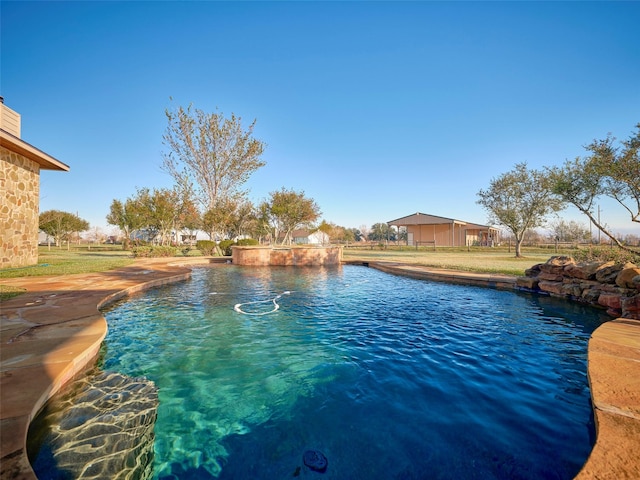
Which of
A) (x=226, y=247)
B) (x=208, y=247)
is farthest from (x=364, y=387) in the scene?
(x=208, y=247)

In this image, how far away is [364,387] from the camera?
9.80ft

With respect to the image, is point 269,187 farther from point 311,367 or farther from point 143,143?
point 311,367

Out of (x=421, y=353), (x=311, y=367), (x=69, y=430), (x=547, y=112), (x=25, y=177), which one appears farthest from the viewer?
(x=547, y=112)

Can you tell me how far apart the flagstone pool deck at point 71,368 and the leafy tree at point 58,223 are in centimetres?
3320

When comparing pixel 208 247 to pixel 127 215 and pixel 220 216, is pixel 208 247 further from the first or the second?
pixel 127 215

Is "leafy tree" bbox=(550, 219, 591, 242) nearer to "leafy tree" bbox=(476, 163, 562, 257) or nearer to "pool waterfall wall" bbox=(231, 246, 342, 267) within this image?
"leafy tree" bbox=(476, 163, 562, 257)

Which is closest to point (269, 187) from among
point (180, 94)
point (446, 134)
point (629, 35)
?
point (180, 94)

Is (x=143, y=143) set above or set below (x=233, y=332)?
above

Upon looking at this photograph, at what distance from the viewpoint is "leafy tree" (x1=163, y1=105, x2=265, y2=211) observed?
68.5 ft

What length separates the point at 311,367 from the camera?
346cm

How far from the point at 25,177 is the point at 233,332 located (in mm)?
11011

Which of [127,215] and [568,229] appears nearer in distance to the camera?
[127,215]

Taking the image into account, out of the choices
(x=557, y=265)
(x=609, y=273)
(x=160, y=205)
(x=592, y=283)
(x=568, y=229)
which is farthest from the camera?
(x=568, y=229)

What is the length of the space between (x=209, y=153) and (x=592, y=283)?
22487 millimetres
